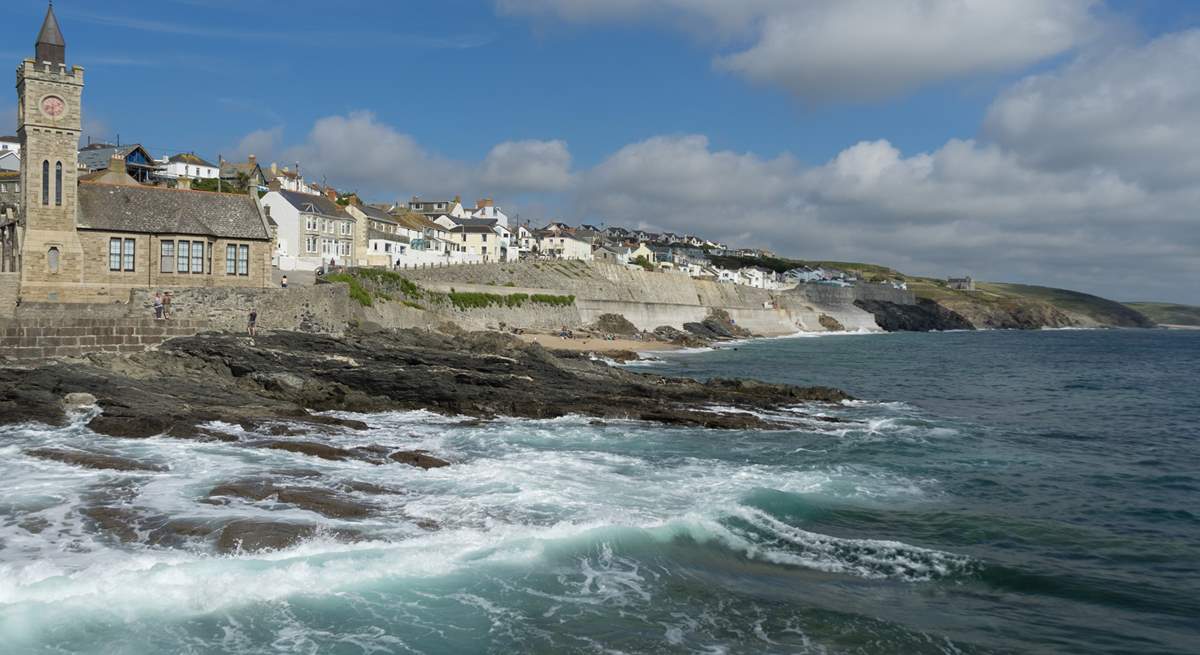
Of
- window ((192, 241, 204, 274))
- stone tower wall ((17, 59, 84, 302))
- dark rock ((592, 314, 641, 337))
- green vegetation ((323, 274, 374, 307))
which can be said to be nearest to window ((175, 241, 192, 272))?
window ((192, 241, 204, 274))

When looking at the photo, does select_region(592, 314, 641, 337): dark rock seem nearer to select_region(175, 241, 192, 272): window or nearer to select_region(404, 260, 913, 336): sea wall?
select_region(404, 260, 913, 336): sea wall

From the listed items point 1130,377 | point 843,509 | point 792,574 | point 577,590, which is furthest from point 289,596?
point 1130,377

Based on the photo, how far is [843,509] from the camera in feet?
53.3

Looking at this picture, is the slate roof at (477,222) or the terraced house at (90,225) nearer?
the terraced house at (90,225)

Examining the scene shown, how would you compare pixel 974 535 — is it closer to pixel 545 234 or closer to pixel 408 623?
pixel 408 623

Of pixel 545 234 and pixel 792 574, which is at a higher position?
pixel 545 234

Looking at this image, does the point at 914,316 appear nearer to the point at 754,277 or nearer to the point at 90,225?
the point at 754,277

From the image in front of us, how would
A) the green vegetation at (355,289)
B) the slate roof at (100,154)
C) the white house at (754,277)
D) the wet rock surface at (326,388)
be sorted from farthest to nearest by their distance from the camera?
the white house at (754,277) → the slate roof at (100,154) → the green vegetation at (355,289) → the wet rock surface at (326,388)

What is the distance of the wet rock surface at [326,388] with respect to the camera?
67.2 ft

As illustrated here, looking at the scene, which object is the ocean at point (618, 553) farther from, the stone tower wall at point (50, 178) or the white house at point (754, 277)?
the white house at point (754, 277)

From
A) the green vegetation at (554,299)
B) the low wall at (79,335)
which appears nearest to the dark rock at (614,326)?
the green vegetation at (554,299)

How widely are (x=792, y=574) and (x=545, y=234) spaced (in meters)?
116

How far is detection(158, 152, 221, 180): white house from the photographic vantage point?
84.9m

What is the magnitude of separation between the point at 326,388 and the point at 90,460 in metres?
10.8
